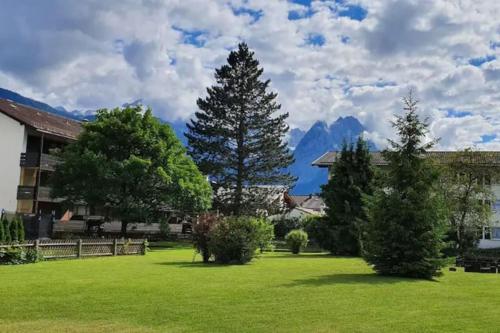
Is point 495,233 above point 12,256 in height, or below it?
above

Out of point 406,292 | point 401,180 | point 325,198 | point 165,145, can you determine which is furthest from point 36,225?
point 406,292

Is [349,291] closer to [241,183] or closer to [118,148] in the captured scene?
[118,148]

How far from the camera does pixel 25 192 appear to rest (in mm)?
49562

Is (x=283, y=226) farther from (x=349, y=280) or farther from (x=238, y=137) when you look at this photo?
(x=349, y=280)

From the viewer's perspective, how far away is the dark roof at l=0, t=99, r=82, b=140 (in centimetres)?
4891

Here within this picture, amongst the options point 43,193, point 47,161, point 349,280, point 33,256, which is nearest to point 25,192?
point 43,193

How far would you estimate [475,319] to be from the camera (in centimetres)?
1132

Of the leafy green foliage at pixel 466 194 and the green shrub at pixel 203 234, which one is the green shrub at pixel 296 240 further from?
the green shrub at pixel 203 234

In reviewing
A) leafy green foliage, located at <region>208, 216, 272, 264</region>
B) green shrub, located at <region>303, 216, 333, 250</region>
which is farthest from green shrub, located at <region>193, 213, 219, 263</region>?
green shrub, located at <region>303, 216, 333, 250</region>

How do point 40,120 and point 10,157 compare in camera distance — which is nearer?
point 10,157

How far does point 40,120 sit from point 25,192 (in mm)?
7141

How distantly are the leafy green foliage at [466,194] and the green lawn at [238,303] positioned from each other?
2567 cm

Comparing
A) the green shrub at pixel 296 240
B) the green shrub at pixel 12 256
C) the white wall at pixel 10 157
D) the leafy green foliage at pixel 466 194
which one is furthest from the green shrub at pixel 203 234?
the white wall at pixel 10 157

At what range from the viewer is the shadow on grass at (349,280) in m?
16.5
